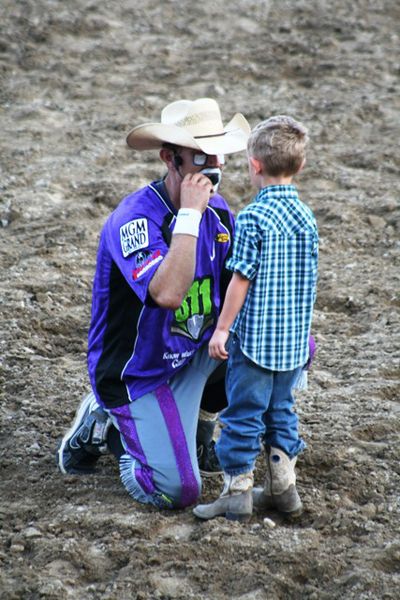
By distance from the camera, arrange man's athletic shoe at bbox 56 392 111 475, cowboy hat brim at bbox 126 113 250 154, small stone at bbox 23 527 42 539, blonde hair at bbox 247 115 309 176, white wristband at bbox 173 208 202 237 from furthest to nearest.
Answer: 1. man's athletic shoe at bbox 56 392 111 475
2. cowboy hat brim at bbox 126 113 250 154
3. white wristband at bbox 173 208 202 237
4. small stone at bbox 23 527 42 539
5. blonde hair at bbox 247 115 309 176

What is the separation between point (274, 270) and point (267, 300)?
0.10 metres

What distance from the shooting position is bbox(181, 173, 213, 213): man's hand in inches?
145

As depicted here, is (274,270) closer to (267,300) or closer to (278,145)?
(267,300)

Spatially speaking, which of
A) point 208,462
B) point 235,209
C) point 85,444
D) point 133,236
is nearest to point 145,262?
point 133,236

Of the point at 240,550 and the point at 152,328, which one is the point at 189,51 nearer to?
the point at 152,328

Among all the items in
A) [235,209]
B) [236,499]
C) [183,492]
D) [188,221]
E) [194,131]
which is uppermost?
[194,131]

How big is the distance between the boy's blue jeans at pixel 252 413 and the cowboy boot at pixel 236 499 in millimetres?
33

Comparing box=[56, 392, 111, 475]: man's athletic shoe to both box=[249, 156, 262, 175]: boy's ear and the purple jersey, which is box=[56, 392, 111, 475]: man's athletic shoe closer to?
the purple jersey

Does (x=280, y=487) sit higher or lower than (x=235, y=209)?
higher

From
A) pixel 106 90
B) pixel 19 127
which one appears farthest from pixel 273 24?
pixel 19 127

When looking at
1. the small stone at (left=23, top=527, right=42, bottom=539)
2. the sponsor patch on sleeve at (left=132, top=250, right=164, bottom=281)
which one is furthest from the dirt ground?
the sponsor patch on sleeve at (left=132, top=250, right=164, bottom=281)

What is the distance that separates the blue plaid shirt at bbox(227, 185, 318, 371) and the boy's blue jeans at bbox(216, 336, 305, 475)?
6 centimetres

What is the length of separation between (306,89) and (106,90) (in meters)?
1.63

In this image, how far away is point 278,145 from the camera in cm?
331
